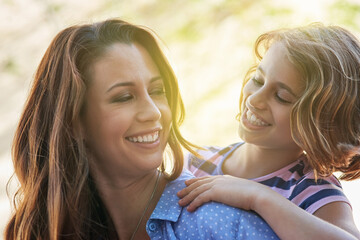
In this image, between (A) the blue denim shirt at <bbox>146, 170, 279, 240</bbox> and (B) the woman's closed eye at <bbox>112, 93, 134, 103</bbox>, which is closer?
(A) the blue denim shirt at <bbox>146, 170, 279, 240</bbox>

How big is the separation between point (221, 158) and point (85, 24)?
2.69ft

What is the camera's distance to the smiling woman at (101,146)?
4.58 ft

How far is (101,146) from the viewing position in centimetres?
146

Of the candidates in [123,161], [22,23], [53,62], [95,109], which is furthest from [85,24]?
[22,23]

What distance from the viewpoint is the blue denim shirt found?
1267 millimetres

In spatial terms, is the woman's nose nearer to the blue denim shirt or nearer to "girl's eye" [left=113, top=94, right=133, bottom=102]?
"girl's eye" [left=113, top=94, right=133, bottom=102]

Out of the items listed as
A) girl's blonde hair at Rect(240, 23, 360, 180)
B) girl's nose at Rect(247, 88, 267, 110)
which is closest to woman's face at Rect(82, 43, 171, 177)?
girl's nose at Rect(247, 88, 267, 110)

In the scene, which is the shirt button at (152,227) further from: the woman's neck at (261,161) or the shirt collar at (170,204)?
the woman's neck at (261,161)

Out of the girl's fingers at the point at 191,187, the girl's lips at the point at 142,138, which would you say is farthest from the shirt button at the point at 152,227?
the girl's lips at the point at 142,138

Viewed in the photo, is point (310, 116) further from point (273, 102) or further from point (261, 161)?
point (261, 161)

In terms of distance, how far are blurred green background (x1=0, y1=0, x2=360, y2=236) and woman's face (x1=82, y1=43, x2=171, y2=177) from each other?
2.80 metres

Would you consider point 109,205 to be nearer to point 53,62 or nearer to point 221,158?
point 53,62

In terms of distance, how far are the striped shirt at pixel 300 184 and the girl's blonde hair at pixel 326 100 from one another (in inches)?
1.8

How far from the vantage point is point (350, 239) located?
1349 millimetres
